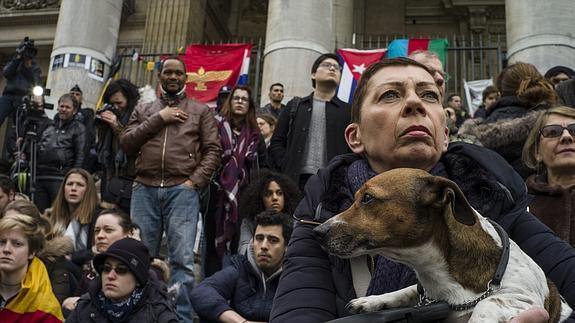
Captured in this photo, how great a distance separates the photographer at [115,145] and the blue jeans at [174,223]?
60 centimetres

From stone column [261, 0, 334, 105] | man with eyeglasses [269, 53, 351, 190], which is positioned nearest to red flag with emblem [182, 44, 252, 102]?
stone column [261, 0, 334, 105]

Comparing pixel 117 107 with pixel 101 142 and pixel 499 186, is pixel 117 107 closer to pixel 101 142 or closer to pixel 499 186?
pixel 101 142

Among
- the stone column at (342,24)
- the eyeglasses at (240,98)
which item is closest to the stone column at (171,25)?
the stone column at (342,24)

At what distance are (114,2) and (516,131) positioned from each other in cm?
1270

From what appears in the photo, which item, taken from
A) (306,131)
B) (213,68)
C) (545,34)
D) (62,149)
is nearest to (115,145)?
(62,149)

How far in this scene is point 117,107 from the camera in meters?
8.00

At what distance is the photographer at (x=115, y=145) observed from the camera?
696 centimetres

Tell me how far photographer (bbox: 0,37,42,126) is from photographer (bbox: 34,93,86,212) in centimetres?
222

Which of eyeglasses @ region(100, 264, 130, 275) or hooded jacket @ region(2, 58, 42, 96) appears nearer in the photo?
eyeglasses @ region(100, 264, 130, 275)

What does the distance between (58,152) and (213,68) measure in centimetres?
605

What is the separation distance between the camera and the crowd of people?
7.41 feet

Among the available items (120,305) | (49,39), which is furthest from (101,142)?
(49,39)

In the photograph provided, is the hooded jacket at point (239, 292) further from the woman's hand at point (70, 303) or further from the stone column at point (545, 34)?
the stone column at point (545, 34)

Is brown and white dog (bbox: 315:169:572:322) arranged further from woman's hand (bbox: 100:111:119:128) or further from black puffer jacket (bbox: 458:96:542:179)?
woman's hand (bbox: 100:111:119:128)
